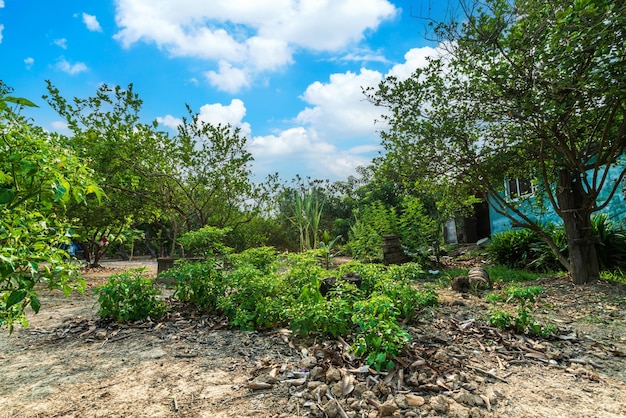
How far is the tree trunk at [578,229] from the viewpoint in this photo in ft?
17.7

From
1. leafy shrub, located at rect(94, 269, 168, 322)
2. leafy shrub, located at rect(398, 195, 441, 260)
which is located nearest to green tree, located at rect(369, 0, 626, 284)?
leafy shrub, located at rect(398, 195, 441, 260)

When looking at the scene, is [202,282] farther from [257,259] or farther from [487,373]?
[487,373]

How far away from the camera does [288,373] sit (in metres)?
2.28

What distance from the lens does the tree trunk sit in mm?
5398

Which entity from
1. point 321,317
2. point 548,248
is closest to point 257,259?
point 321,317

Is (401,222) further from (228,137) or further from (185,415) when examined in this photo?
(185,415)

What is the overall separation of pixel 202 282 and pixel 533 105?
4.21 m

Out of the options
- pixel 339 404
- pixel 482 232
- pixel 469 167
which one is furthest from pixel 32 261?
pixel 482 232

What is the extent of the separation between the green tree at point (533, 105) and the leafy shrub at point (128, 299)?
4.37 metres

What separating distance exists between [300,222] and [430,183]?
5.02 meters

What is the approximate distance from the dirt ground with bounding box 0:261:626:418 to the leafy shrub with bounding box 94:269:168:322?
136mm

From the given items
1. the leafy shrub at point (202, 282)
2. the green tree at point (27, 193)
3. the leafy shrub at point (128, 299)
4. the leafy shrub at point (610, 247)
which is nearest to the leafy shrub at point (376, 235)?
the leafy shrub at point (610, 247)

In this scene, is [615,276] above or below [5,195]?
below

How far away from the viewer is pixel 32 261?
A: 150 cm
